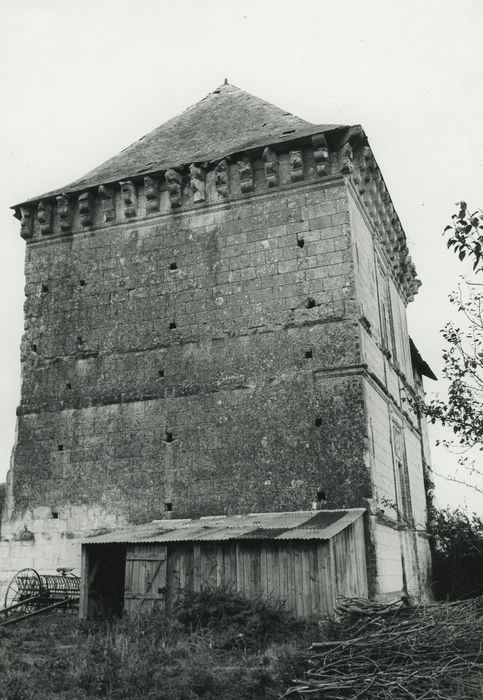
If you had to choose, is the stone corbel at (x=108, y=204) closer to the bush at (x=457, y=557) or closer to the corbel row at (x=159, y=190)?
the corbel row at (x=159, y=190)

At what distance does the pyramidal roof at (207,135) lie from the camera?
47.6 ft

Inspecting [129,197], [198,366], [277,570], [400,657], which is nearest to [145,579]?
[277,570]

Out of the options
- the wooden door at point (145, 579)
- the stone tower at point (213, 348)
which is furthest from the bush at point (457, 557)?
the wooden door at point (145, 579)

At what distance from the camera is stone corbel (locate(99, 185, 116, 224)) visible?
585 inches

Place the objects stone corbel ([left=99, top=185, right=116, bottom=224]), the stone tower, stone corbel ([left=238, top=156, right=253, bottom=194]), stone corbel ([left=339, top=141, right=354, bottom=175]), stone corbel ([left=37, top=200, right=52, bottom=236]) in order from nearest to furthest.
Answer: the stone tower, stone corbel ([left=339, top=141, right=354, bottom=175]), stone corbel ([left=238, top=156, right=253, bottom=194]), stone corbel ([left=99, top=185, right=116, bottom=224]), stone corbel ([left=37, top=200, right=52, bottom=236])

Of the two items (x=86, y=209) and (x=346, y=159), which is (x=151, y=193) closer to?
(x=86, y=209)

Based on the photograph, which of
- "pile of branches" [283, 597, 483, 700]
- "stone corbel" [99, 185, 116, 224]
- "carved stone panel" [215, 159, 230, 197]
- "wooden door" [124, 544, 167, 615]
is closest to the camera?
"pile of branches" [283, 597, 483, 700]

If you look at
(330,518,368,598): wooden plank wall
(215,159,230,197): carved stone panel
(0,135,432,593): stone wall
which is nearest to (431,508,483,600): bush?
(0,135,432,593): stone wall

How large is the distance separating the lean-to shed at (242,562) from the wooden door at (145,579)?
0.6 inches

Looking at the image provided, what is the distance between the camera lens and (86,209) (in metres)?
15.0

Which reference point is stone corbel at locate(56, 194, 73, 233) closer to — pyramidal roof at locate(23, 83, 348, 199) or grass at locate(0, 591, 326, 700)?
pyramidal roof at locate(23, 83, 348, 199)

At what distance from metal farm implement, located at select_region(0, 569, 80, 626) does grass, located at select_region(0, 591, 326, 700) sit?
1.44 meters

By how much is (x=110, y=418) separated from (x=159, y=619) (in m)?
4.93

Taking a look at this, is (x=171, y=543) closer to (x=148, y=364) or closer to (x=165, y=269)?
(x=148, y=364)
